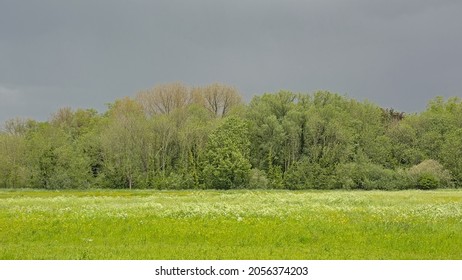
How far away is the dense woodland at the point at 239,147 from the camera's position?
96.9 metres

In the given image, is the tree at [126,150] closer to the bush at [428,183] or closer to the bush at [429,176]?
the bush at [429,176]

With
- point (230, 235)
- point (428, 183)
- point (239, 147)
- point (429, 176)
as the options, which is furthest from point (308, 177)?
point (230, 235)

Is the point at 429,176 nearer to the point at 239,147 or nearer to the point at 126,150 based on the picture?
the point at 239,147

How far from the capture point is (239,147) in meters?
104

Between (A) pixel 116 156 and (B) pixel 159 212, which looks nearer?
(B) pixel 159 212

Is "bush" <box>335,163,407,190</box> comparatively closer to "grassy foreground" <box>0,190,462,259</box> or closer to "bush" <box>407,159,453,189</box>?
"bush" <box>407,159,453,189</box>

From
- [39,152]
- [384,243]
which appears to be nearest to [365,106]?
[39,152]

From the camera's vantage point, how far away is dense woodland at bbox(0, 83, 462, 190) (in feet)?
318

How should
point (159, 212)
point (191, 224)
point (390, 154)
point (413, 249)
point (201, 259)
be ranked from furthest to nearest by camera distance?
point (390, 154)
point (159, 212)
point (191, 224)
point (413, 249)
point (201, 259)

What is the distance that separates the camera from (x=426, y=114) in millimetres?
112875

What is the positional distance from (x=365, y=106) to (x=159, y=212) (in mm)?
88962

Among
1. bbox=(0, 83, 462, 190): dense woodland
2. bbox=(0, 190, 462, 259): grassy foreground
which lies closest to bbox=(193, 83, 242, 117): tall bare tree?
bbox=(0, 83, 462, 190): dense woodland

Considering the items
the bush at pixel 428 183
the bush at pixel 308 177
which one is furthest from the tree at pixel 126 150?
the bush at pixel 428 183

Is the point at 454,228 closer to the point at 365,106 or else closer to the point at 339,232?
the point at 339,232
